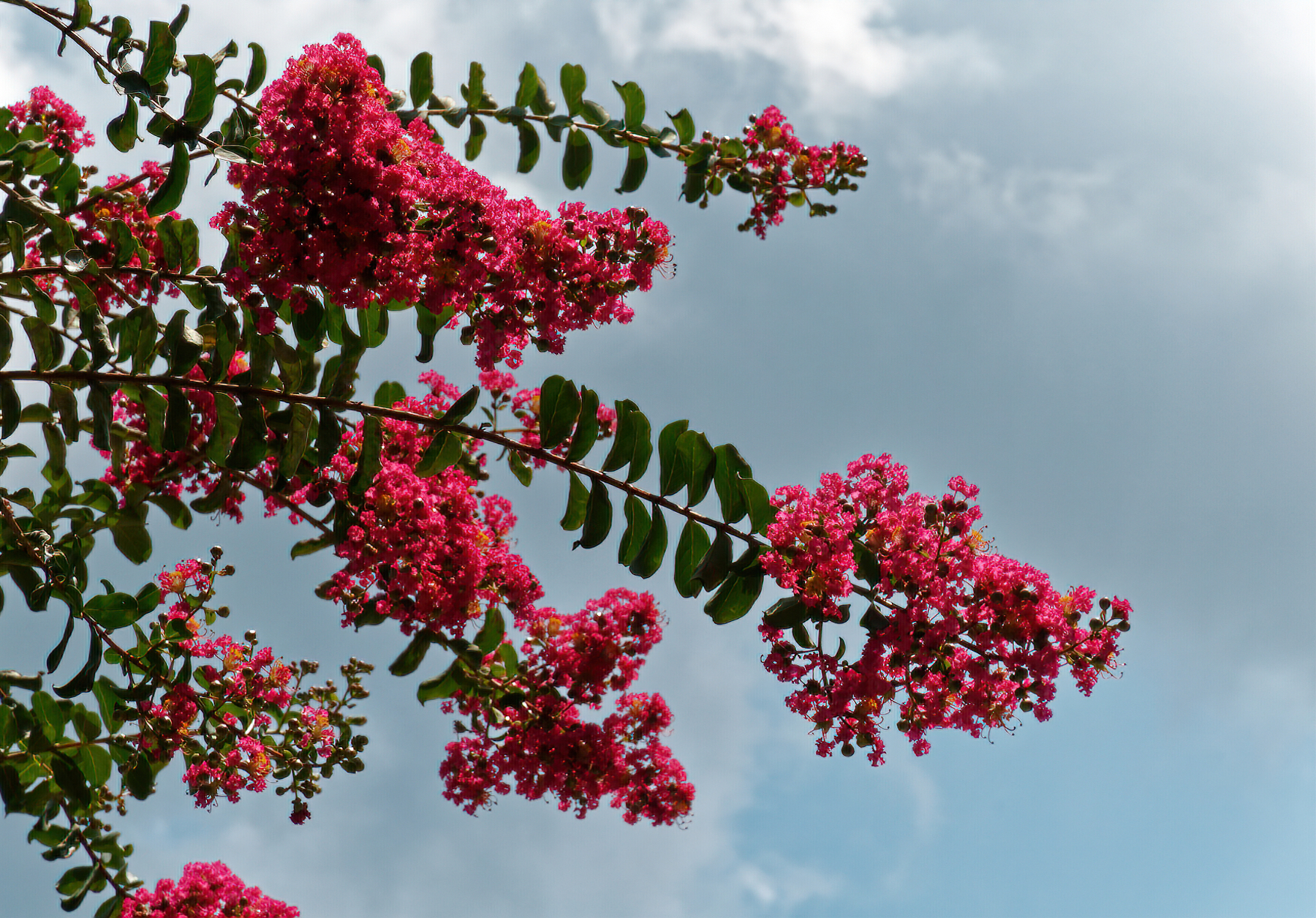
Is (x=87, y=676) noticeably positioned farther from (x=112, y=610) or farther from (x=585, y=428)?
(x=585, y=428)

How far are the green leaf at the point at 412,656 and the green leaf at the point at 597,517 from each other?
108 cm

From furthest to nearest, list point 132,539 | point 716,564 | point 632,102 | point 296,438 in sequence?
point 632,102, point 132,539, point 296,438, point 716,564

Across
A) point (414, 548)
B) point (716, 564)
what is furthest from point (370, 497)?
point (716, 564)

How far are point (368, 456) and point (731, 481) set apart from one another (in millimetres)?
1324

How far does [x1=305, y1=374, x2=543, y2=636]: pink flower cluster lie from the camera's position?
11.8ft

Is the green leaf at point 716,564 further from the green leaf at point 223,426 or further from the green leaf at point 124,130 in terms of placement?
the green leaf at point 124,130

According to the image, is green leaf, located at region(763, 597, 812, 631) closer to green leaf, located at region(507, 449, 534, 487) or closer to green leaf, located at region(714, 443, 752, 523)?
green leaf, located at region(714, 443, 752, 523)

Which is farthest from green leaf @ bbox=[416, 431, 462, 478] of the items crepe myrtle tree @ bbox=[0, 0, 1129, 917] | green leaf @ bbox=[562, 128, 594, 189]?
green leaf @ bbox=[562, 128, 594, 189]

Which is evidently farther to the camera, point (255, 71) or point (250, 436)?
point (255, 71)

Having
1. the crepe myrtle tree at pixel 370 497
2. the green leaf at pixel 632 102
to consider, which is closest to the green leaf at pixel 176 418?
the crepe myrtle tree at pixel 370 497

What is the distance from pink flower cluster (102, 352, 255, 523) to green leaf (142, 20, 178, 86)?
120 cm

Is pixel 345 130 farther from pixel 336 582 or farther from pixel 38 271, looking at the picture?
pixel 336 582

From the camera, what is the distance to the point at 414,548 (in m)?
3.59

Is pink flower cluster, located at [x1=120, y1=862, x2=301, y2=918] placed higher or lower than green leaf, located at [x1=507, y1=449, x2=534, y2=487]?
lower
